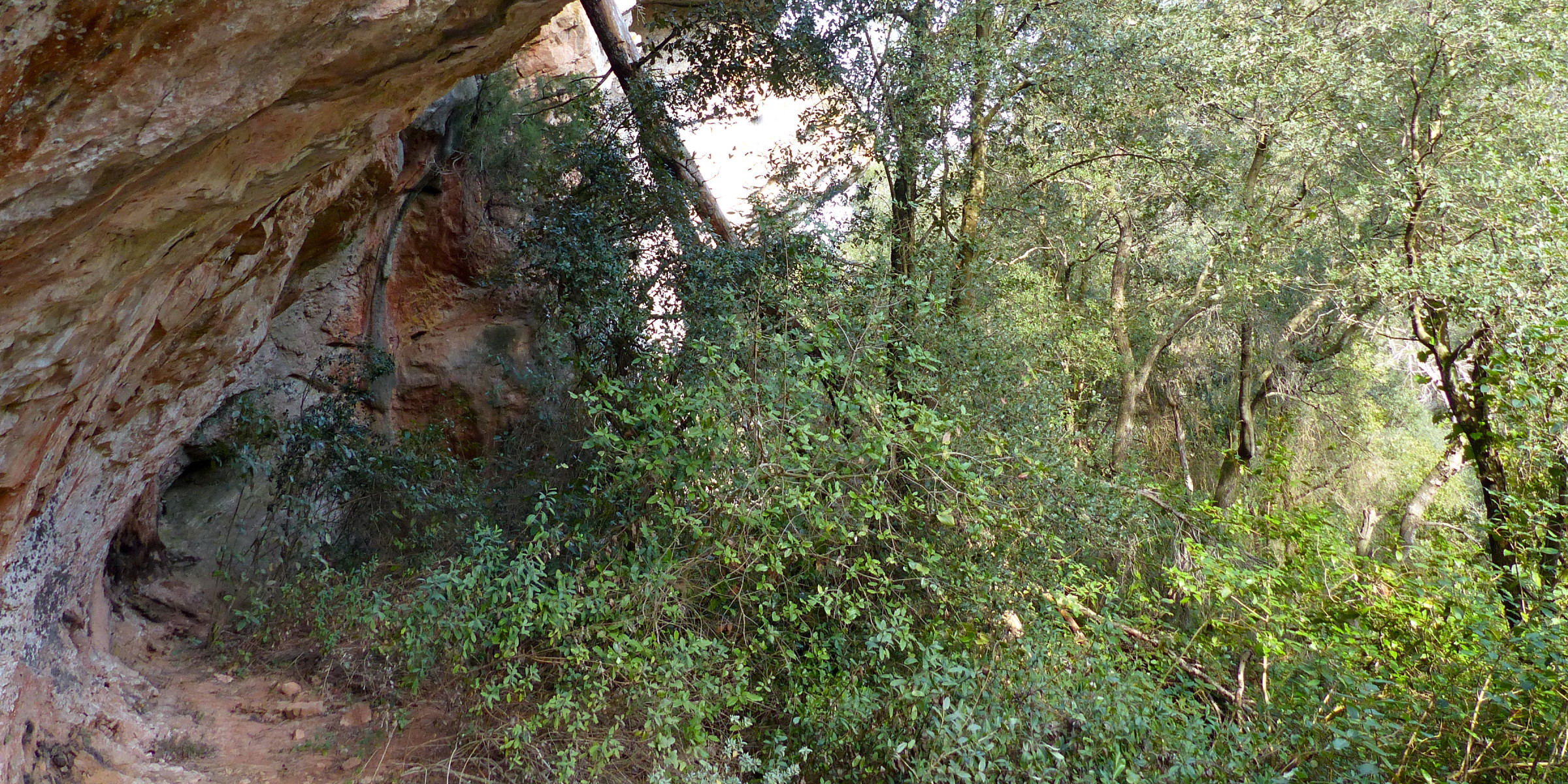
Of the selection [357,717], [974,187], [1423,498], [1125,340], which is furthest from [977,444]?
[1423,498]

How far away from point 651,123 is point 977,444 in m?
4.36

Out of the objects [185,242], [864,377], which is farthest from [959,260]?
[185,242]

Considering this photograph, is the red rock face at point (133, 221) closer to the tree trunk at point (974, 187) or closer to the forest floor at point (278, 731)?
the forest floor at point (278, 731)

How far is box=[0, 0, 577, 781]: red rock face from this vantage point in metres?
2.85

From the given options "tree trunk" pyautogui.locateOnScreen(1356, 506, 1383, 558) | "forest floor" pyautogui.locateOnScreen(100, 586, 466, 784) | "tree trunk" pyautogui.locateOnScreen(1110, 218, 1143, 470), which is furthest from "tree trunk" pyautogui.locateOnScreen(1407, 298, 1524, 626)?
"forest floor" pyautogui.locateOnScreen(100, 586, 466, 784)

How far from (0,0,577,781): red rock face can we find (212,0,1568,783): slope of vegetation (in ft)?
5.35

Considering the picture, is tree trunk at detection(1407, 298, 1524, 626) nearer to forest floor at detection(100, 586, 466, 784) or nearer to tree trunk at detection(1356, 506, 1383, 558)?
tree trunk at detection(1356, 506, 1383, 558)

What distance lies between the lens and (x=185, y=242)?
3.99 m

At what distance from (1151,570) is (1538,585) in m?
4.32

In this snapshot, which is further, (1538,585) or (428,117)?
(428,117)

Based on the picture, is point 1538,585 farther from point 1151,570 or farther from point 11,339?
point 11,339

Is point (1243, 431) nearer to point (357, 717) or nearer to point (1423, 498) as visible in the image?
point (1423, 498)

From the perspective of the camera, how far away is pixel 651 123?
838 centimetres

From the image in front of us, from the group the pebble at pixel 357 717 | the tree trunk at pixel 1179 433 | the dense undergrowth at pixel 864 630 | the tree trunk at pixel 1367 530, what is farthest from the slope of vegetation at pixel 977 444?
the tree trunk at pixel 1367 530
